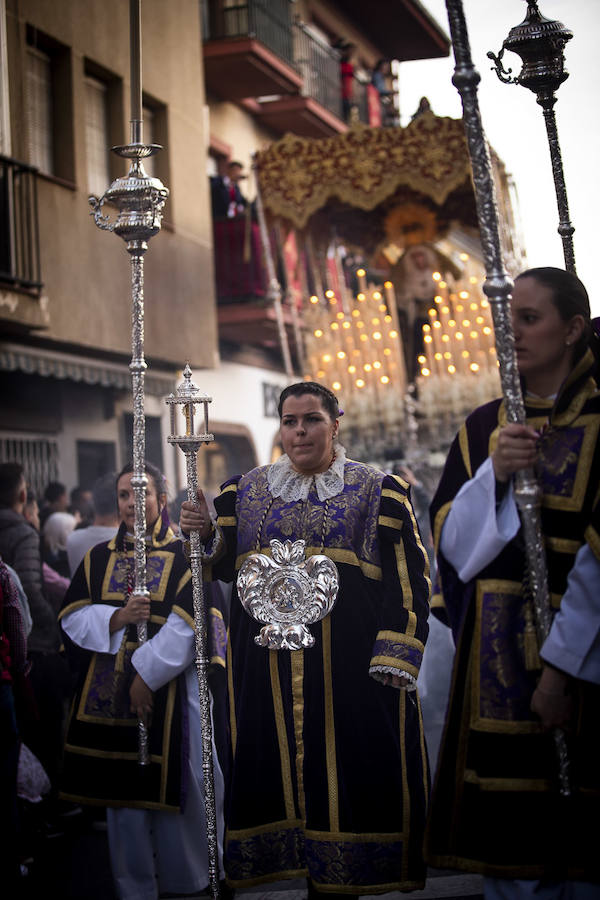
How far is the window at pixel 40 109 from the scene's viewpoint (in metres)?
10.1

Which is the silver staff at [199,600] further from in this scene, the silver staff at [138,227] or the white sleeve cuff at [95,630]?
the white sleeve cuff at [95,630]

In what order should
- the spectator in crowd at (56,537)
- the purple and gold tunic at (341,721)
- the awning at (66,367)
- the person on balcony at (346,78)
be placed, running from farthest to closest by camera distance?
the person on balcony at (346,78), the awning at (66,367), the spectator in crowd at (56,537), the purple and gold tunic at (341,721)

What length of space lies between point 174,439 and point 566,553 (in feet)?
5.07

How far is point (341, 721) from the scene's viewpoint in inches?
142

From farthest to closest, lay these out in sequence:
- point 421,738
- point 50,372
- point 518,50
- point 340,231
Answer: point 340,231, point 50,372, point 518,50, point 421,738

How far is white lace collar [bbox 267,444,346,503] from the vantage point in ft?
12.5

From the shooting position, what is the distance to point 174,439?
3.91 metres

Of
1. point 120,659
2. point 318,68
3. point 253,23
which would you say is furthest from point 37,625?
point 318,68

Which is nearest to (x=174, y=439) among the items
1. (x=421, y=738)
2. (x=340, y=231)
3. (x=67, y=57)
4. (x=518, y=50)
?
(x=421, y=738)

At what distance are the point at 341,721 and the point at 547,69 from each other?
2.53 metres

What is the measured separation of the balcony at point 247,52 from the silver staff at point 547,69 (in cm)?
1102

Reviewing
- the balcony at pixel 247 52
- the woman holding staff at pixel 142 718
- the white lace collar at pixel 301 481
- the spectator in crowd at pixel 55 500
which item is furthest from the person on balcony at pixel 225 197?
the white lace collar at pixel 301 481

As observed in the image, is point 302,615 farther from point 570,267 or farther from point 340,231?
point 340,231

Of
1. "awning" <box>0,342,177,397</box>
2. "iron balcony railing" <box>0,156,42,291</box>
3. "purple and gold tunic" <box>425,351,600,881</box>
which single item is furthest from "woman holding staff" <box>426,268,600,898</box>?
"awning" <box>0,342,177,397</box>
